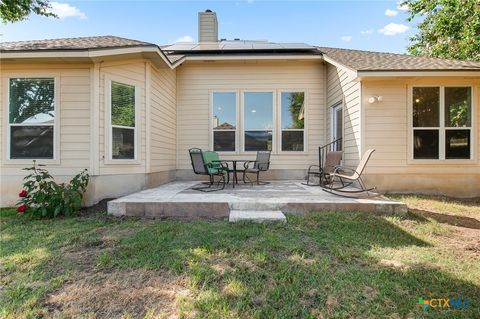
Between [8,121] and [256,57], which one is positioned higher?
[256,57]

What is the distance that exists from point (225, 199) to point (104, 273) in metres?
2.47

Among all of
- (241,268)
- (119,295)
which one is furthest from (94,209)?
(241,268)

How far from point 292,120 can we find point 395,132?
9.71 feet

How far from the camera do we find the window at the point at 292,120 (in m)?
8.36

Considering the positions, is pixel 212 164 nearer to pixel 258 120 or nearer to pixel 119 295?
pixel 258 120

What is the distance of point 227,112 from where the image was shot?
845cm

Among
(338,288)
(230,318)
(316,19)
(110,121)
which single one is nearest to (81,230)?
(110,121)

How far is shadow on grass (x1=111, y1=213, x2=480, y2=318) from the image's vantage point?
205 cm

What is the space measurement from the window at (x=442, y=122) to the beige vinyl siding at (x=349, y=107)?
1.32 m

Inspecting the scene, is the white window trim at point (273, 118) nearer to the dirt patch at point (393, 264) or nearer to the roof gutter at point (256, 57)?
the roof gutter at point (256, 57)

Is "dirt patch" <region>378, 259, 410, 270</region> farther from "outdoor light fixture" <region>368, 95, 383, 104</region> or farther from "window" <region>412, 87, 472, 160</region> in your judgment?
"window" <region>412, 87, 472, 160</region>

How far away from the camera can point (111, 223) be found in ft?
14.0

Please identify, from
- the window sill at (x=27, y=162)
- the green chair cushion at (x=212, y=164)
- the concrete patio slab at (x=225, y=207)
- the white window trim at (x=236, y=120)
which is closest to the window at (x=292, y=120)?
the white window trim at (x=236, y=120)

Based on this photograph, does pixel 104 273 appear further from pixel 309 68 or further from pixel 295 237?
pixel 309 68
